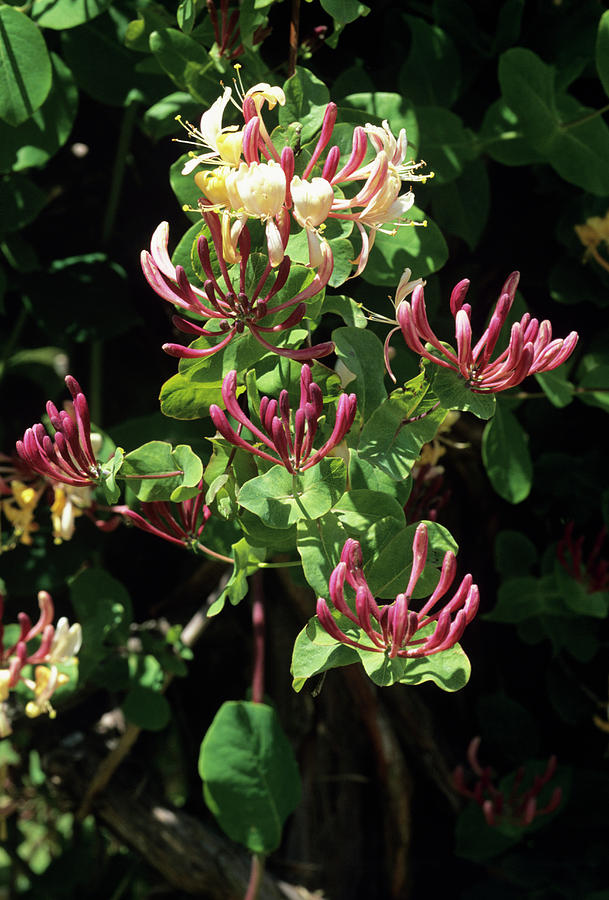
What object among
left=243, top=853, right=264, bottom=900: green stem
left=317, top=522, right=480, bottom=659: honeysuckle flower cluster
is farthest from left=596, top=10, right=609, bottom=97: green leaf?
left=243, top=853, right=264, bottom=900: green stem

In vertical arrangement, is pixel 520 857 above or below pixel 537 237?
below

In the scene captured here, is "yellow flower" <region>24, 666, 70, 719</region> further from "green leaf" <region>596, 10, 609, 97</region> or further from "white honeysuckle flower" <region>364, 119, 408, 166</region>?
"green leaf" <region>596, 10, 609, 97</region>

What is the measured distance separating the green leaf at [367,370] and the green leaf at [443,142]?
325mm

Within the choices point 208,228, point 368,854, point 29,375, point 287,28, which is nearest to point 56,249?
point 29,375

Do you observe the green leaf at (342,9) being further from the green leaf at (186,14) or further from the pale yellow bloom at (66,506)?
the pale yellow bloom at (66,506)

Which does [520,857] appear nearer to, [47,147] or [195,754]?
[195,754]

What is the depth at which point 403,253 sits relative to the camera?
684mm

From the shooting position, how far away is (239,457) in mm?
565

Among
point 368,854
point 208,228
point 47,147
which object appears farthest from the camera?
point 368,854

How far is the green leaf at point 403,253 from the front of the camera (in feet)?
2.24

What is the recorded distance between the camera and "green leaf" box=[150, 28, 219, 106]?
0.69 metres

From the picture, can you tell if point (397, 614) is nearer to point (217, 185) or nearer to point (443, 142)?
point (217, 185)

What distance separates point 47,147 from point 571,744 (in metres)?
0.90

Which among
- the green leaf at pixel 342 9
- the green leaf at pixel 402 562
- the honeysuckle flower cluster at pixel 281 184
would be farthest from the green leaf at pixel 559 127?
the green leaf at pixel 402 562
